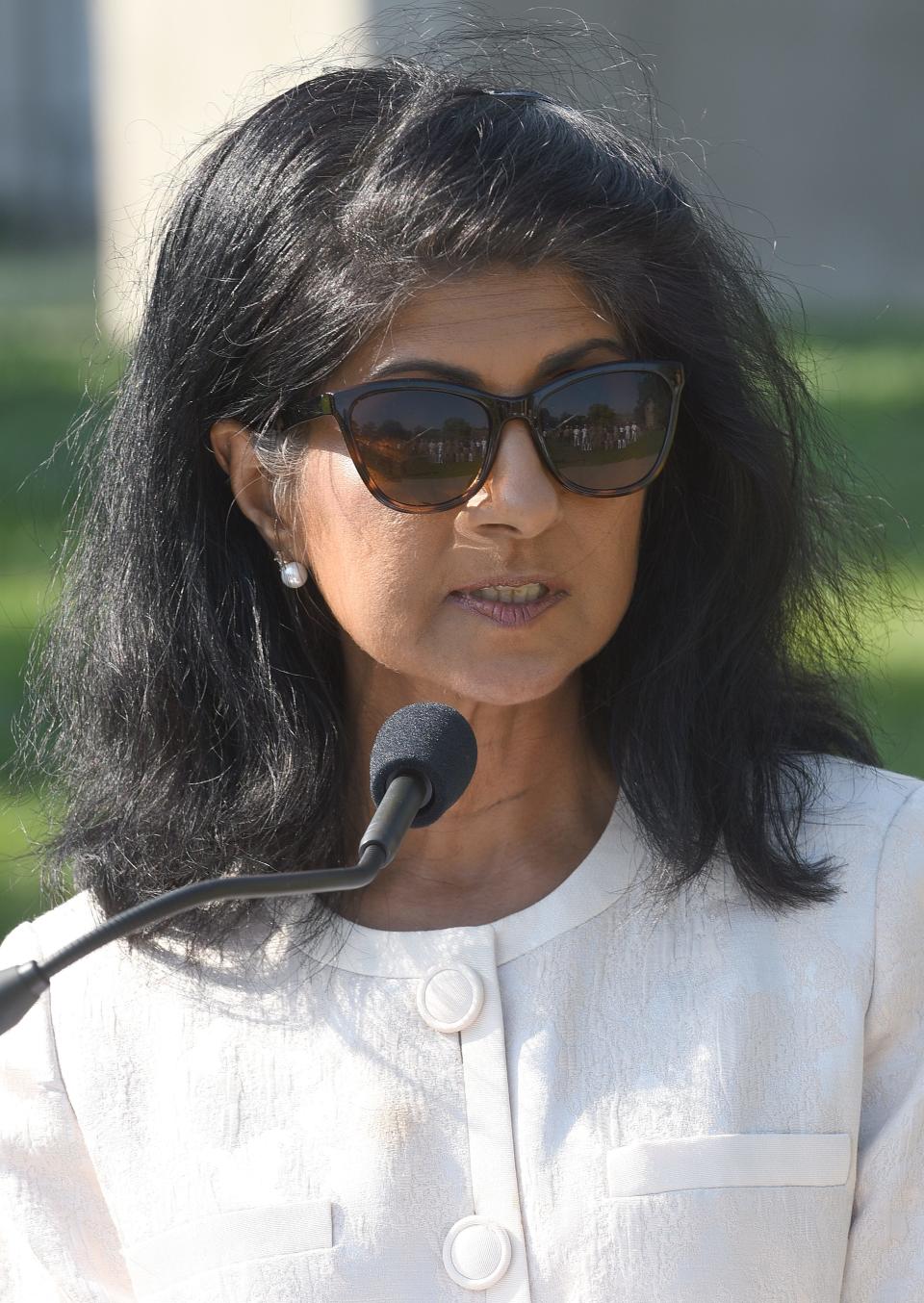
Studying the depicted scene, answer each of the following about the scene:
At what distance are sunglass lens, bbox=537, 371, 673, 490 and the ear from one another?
1.30 ft

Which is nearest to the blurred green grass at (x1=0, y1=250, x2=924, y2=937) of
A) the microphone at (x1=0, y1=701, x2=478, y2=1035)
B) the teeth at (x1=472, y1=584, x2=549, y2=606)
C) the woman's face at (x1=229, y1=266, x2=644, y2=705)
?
the woman's face at (x1=229, y1=266, x2=644, y2=705)

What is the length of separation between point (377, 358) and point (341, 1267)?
3.13 ft

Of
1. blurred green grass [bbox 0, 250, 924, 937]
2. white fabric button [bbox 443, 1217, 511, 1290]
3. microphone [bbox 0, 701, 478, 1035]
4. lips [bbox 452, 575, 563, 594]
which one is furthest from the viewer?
blurred green grass [bbox 0, 250, 924, 937]

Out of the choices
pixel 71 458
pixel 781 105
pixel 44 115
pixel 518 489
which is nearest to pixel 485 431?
pixel 518 489

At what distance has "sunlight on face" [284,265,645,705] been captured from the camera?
6.42 feet

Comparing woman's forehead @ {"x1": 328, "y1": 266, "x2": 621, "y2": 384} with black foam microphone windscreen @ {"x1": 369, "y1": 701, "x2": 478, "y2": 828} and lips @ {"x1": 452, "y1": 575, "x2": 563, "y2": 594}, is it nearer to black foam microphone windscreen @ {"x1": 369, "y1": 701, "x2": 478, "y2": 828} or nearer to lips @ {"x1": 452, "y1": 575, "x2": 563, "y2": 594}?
lips @ {"x1": 452, "y1": 575, "x2": 563, "y2": 594}

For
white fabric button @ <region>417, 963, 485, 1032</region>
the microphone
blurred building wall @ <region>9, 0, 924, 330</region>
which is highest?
blurred building wall @ <region>9, 0, 924, 330</region>

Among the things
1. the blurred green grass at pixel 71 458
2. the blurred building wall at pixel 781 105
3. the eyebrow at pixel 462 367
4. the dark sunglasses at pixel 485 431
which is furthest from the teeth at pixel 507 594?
the blurred building wall at pixel 781 105

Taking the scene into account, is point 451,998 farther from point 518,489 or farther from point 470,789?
point 518,489

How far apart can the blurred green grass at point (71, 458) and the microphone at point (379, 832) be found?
0.99 metres

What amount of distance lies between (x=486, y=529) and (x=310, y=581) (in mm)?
336

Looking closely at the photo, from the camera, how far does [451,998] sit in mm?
2018

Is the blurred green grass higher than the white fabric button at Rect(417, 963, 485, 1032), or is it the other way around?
the blurred green grass

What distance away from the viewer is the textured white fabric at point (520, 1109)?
1906 mm
